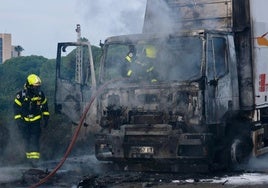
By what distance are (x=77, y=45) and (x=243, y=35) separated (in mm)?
3161

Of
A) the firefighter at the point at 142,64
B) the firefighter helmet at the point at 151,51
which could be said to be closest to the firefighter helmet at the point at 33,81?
the firefighter at the point at 142,64

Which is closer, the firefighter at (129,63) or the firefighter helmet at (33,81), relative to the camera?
the firefighter at (129,63)

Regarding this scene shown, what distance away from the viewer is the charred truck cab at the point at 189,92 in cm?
975

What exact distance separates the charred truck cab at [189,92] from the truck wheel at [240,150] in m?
0.02

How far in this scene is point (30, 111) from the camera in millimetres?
11117

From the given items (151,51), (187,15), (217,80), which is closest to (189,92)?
(217,80)

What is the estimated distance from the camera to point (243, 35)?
1100 centimetres

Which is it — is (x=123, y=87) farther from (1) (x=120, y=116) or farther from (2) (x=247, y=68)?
(2) (x=247, y=68)

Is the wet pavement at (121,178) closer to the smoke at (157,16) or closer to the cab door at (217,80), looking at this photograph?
the cab door at (217,80)

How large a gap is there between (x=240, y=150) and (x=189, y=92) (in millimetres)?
1858

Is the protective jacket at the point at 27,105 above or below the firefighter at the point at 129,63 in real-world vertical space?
Answer: below

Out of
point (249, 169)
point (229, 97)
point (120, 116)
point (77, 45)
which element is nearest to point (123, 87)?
point (120, 116)

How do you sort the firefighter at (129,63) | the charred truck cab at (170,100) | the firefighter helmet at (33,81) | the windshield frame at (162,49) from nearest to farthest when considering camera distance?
the charred truck cab at (170,100) → the windshield frame at (162,49) → the firefighter at (129,63) → the firefighter helmet at (33,81)

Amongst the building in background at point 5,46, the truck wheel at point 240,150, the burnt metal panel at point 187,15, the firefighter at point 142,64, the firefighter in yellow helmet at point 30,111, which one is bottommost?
the truck wheel at point 240,150
